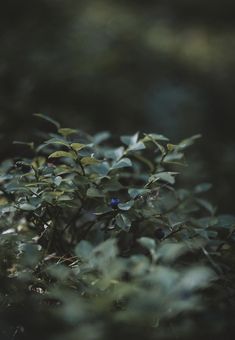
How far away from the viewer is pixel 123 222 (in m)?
1.14

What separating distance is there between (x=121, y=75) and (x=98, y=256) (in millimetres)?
2265

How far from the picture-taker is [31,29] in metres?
2.88

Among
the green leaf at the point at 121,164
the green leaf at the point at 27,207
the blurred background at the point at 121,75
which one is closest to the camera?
the green leaf at the point at 27,207

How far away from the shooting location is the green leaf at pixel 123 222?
3.70ft

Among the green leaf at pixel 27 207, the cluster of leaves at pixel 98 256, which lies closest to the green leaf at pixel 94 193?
the cluster of leaves at pixel 98 256

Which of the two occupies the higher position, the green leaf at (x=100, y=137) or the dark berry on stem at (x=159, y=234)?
the green leaf at (x=100, y=137)

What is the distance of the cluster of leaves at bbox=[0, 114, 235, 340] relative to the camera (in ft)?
2.66

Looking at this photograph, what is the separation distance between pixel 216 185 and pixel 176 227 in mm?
1158

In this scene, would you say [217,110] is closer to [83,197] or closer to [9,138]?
[9,138]

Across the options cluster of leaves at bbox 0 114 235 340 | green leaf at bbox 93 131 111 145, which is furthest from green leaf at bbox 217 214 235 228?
green leaf at bbox 93 131 111 145

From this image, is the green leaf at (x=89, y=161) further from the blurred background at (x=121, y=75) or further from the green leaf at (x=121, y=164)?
the blurred background at (x=121, y=75)

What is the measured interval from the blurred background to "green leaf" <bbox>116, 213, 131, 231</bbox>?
0.85 meters

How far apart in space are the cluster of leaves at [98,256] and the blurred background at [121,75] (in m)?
0.71

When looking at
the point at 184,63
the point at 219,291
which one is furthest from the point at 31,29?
the point at 219,291
